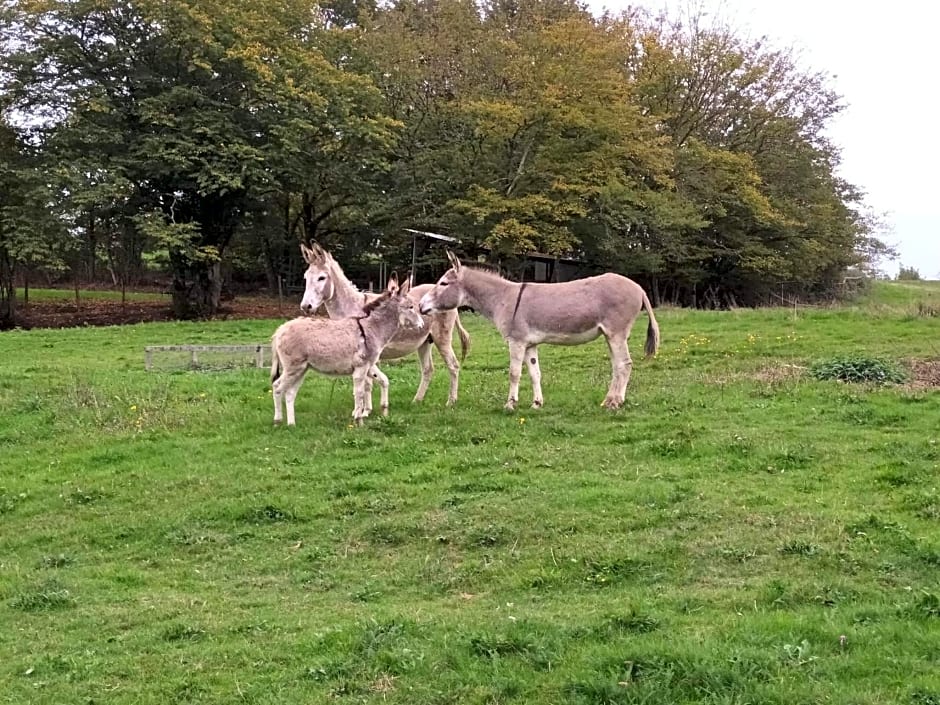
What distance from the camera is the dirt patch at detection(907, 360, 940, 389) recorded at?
12.6 meters

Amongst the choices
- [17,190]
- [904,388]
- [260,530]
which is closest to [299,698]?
[260,530]

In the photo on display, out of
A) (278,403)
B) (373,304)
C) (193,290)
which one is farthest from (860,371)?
(193,290)

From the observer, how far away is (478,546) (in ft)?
23.7

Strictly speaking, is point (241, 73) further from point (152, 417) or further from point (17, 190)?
point (152, 417)

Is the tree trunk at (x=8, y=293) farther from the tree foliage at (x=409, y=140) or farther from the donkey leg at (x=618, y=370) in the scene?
the donkey leg at (x=618, y=370)

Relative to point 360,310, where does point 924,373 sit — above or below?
below

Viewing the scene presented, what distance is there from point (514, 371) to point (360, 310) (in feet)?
7.49

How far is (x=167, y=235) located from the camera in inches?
1112

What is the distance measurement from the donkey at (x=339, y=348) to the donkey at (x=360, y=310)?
0.38 metres

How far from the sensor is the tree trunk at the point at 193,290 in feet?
106

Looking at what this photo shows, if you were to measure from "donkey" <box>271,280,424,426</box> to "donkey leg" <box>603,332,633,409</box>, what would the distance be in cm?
290

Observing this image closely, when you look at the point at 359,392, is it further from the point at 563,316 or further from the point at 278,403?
the point at 563,316

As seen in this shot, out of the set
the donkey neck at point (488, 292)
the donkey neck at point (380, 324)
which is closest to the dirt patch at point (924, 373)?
the donkey neck at point (488, 292)

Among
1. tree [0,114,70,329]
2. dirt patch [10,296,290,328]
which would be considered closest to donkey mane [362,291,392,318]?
tree [0,114,70,329]
